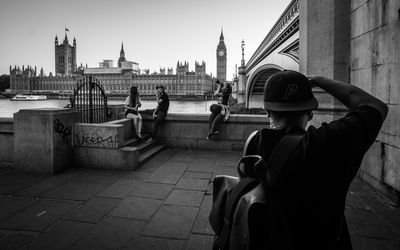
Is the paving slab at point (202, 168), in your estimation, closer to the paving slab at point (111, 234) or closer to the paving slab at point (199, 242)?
the paving slab at point (111, 234)

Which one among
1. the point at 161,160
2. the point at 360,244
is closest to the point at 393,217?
the point at 360,244

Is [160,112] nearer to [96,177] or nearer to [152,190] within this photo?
[96,177]

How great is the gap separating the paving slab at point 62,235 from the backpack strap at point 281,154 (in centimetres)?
253

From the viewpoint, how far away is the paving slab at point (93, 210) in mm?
3553

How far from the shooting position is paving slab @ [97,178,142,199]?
14.5 ft

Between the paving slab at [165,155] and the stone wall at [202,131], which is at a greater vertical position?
the stone wall at [202,131]

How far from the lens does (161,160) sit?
6.71m

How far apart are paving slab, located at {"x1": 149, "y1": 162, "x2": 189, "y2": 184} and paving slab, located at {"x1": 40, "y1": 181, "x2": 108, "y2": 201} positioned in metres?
0.90

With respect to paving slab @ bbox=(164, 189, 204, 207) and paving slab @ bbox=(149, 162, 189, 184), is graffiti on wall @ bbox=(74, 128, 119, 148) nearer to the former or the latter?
paving slab @ bbox=(149, 162, 189, 184)

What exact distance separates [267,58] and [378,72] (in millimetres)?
20839

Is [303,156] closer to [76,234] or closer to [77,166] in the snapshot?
[76,234]

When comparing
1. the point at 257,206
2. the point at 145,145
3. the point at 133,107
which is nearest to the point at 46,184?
the point at 145,145

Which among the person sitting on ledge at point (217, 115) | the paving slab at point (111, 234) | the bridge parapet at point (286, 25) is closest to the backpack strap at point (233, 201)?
the paving slab at point (111, 234)

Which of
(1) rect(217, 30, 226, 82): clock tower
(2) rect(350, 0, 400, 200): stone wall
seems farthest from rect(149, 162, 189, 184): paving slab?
(1) rect(217, 30, 226, 82): clock tower
